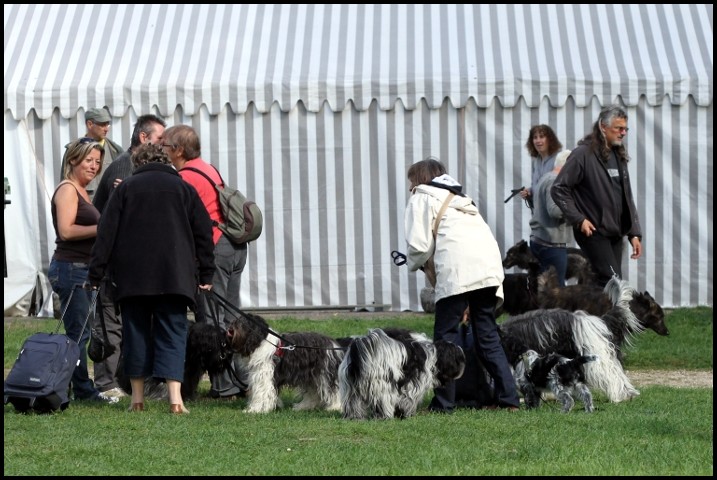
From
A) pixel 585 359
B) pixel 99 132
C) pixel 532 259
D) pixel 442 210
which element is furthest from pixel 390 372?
pixel 532 259

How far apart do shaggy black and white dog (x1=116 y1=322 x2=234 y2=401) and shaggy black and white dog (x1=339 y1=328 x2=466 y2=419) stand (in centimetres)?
98

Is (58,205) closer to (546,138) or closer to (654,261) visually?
(546,138)

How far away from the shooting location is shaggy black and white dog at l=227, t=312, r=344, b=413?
7.95 m

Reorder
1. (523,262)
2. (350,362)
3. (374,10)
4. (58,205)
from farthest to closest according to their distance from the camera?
(374,10), (523,262), (58,205), (350,362)

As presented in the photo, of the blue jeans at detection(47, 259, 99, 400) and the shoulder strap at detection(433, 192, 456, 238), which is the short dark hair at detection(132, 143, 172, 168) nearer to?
the blue jeans at detection(47, 259, 99, 400)

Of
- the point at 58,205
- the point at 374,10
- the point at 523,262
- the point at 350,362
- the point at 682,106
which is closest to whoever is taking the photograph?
the point at 350,362

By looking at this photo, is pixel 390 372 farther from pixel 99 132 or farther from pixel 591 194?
pixel 99 132

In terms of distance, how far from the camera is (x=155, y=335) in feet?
25.8

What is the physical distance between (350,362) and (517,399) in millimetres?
1139

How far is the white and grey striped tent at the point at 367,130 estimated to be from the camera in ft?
41.7

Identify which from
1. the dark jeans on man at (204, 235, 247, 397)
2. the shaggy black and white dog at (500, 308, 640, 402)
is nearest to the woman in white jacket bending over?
the shaggy black and white dog at (500, 308, 640, 402)

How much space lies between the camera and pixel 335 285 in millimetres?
12977

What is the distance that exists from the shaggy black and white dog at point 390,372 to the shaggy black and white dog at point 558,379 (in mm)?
533

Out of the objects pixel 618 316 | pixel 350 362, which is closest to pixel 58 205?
pixel 350 362
